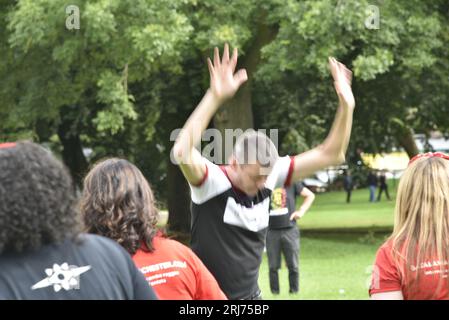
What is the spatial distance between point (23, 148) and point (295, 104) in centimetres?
2111

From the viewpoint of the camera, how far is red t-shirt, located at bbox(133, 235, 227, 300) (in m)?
3.79

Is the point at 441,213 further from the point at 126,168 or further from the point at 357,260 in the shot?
the point at 357,260

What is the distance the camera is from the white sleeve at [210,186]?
4.54m

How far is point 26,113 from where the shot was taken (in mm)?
19422

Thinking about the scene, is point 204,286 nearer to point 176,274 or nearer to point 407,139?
point 176,274

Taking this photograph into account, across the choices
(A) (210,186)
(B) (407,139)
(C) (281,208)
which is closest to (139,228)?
(A) (210,186)

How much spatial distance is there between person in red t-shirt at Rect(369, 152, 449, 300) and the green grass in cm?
91

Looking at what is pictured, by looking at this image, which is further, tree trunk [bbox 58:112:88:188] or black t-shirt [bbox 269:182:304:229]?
tree trunk [bbox 58:112:88:188]

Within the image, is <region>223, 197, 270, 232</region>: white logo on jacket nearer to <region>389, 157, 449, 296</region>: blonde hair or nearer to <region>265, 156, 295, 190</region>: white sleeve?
<region>265, 156, 295, 190</region>: white sleeve

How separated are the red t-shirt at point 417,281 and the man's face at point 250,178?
1.11 metres

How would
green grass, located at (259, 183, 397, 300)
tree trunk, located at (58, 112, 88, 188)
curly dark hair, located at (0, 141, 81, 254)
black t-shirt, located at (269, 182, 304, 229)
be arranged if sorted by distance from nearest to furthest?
curly dark hair, located at (0, 141, 81, 254)
black t-shirt, located at (269, 182, 304, 229)
green grass, located at (259, 183, 397, 300)
tree trunk, located at (58, 112, 88, 188)

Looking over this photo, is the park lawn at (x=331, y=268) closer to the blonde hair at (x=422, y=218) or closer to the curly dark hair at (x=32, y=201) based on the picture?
the blonde hair at (x=422, y=218)

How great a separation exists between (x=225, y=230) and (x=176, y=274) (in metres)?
0.88

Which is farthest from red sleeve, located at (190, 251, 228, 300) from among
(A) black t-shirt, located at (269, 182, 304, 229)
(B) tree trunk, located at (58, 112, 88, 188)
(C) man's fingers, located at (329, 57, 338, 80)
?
(B) tree trunk, located at (58, 112, 88, 188)
